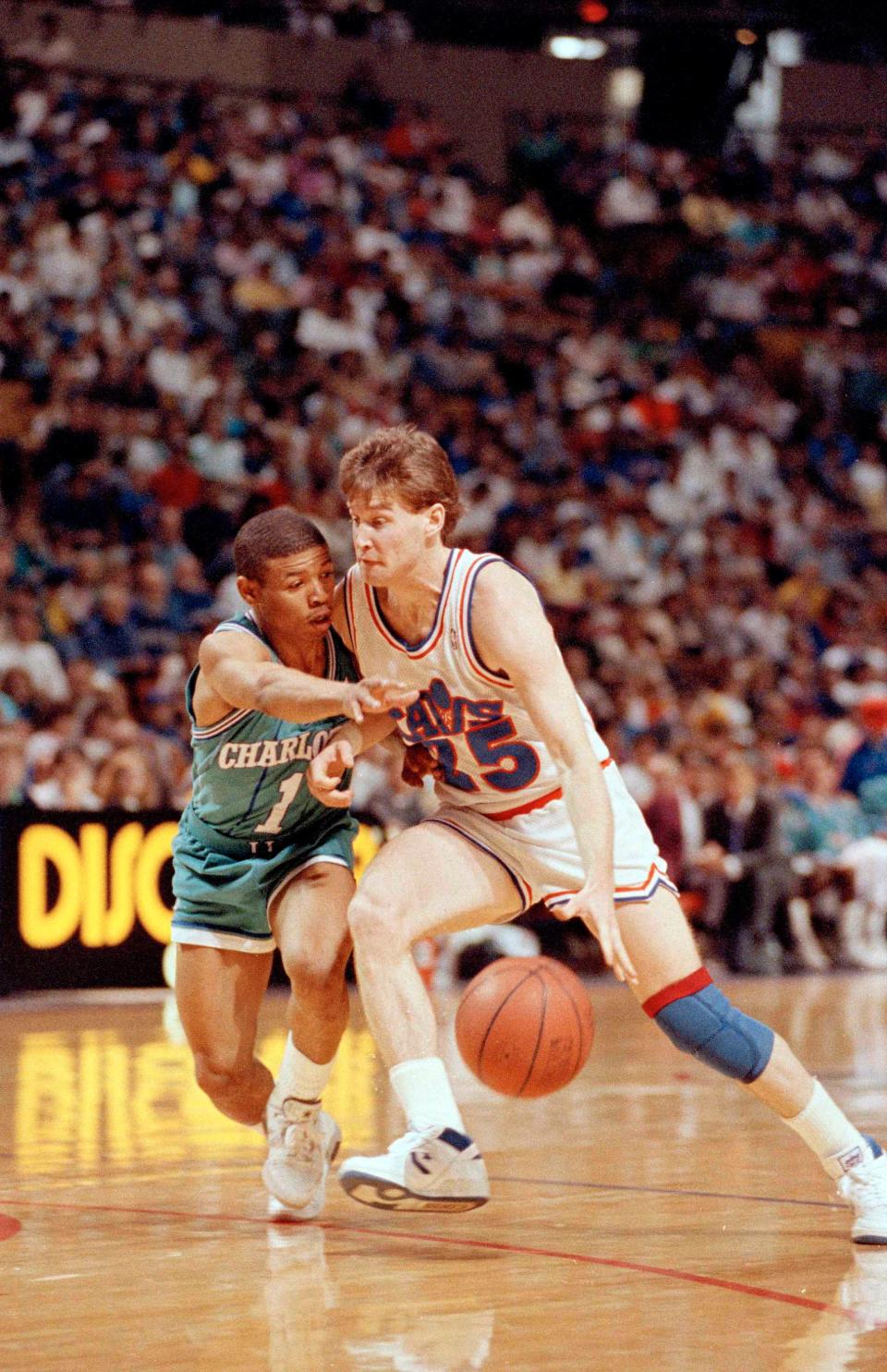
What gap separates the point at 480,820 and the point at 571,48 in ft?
58.5

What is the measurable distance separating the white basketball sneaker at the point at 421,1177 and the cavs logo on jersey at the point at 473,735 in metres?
0.94

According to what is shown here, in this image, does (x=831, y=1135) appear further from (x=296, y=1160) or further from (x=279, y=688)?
(x=279, y=688)

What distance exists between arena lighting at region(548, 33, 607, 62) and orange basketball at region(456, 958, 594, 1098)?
684 inches

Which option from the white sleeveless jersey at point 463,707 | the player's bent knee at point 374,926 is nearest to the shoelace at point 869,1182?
the white sleeveless jersey at point 463,707

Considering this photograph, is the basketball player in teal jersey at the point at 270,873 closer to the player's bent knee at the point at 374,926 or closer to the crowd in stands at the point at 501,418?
the player's bent knee at the point at 374,926

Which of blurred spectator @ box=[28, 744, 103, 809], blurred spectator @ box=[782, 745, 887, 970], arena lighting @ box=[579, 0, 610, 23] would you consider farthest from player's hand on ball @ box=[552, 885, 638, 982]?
arena lighting @ box=[579, 0, 610, 23]

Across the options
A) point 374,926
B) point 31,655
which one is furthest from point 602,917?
point 31,655

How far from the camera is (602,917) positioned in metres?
4.18

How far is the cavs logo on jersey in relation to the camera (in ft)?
15.3

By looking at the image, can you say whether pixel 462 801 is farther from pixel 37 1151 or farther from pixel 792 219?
pixel 792 219

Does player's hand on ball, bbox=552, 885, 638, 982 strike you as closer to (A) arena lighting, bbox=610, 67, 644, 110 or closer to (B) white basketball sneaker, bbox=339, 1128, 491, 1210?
(B) white basketball sneaker, bbox=339, 1128, 491, 1210

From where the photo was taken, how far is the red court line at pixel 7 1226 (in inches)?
187

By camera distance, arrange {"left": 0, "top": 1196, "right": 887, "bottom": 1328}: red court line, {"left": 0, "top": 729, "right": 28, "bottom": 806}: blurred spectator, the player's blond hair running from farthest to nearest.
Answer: {"left": 0, "top": 729, "right": 28, "bottom": 806}: blurred spectator, the player's blond hair, {"left": 0, "top": 1196, "right": 887, "bottom": 1328}: red court line

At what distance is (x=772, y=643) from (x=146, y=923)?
284 inches
